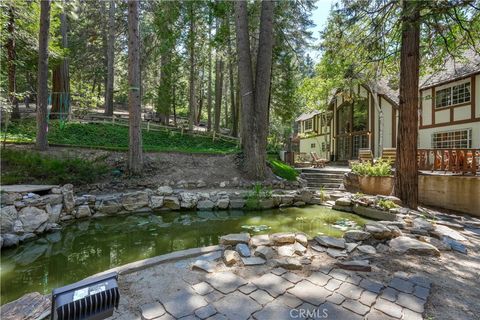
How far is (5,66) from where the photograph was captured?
9500 millimetres

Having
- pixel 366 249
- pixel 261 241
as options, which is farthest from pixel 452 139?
pixel 261 241

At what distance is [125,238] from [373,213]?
5.48m

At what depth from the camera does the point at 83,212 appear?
6.12m

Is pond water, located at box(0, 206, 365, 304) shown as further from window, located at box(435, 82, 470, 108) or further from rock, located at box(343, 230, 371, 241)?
window, located at box(435, 82, 470, 108)

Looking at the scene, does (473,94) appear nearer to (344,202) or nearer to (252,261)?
(344,202)

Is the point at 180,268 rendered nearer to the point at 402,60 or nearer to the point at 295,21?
the point at 402,60

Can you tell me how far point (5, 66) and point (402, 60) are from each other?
1290 cm

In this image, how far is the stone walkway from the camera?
6.66 feet

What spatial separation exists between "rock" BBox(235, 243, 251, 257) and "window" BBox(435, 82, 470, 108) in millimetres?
14375

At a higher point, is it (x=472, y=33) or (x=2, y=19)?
(x=2, y=19)

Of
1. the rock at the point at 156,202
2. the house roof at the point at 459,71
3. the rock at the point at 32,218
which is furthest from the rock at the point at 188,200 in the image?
the house roof at the point at 459,71

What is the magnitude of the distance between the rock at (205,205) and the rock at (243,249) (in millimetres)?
3933

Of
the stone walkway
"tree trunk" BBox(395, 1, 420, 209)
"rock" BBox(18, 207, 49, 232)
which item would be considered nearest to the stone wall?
"rock" BBox(18, 207, 49, 232)

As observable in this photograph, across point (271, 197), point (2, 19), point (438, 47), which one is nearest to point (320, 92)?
point (438, 47)
